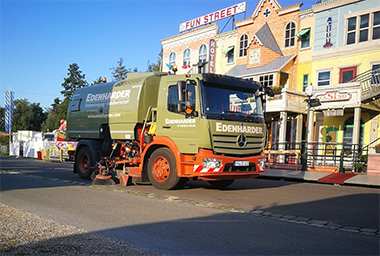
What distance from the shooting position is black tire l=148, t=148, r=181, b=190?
928cm

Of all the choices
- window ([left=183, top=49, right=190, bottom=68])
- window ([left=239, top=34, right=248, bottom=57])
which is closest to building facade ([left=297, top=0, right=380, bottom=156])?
window ([left=239, top=34, right=248, bottom=57])

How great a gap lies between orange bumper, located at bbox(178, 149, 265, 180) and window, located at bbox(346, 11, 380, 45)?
14608mm

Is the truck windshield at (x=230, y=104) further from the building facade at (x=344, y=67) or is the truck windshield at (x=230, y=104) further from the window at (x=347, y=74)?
the window at (x=347, y=74)

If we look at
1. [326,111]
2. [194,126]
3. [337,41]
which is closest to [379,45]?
[337,41]

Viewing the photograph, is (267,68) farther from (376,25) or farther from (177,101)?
(177,101)

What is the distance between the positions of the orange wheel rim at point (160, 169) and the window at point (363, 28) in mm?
15869

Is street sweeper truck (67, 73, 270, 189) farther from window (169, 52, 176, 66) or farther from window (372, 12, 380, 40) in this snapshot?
window (169, 52, 176, 66)

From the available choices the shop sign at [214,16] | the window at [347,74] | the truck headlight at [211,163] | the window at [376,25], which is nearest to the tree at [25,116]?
the shop sign at [214,16]

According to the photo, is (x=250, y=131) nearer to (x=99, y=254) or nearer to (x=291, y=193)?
(x=291, y=193)

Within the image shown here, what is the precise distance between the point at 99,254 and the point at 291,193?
6527 mm

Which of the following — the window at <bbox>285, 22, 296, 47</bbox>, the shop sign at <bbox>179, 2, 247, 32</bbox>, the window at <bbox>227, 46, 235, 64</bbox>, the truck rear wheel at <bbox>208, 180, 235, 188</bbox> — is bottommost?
the truck rear wheel at <bbox>208, 180, 235, 188</bbox>

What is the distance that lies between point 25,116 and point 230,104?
67.2 meters

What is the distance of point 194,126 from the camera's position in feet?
29.2

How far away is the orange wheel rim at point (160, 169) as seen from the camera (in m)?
9.54
